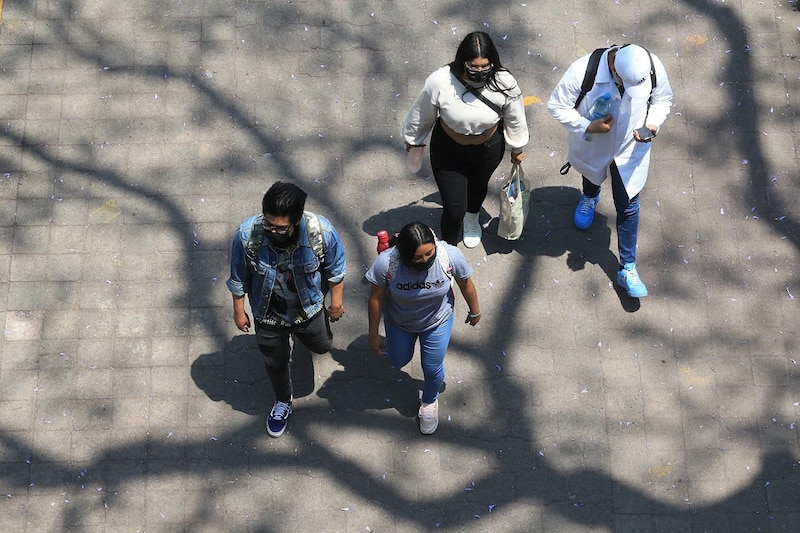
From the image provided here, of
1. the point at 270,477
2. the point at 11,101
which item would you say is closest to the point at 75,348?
the point at 270,477

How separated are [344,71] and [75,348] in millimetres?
2845

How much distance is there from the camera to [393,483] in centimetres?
629

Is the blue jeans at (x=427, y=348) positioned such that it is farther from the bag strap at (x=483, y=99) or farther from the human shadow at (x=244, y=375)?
the bag strap at (x=483, y=99)

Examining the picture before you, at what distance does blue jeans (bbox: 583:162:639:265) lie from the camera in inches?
255

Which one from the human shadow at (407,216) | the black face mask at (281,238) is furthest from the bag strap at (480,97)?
the black face mask at (281,238)

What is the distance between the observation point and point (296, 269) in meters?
5.39

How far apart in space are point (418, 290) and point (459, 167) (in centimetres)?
120

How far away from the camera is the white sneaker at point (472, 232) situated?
700cm

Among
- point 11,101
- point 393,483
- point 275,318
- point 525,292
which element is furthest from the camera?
point 11,101

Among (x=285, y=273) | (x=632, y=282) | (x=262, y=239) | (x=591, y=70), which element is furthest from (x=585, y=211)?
(x=262, y=239)

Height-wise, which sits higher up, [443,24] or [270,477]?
[443,24]

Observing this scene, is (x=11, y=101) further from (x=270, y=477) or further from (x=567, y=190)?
(x=567, y=190)

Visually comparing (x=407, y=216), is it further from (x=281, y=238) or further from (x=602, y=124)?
(x=281, y=238)

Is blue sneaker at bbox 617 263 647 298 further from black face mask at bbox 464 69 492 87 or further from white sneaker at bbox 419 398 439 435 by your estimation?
black face mask at bbox 464 69 492 87
